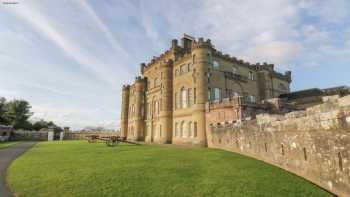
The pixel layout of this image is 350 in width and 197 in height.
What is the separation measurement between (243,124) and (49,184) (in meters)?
14.7

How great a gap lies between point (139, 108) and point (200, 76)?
61.2 feet

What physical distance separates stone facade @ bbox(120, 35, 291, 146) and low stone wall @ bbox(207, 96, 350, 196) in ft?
45.0

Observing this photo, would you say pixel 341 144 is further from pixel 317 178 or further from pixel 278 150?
pixel 278 150

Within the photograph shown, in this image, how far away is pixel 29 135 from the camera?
204 ft

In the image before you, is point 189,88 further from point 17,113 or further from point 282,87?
point 17,113

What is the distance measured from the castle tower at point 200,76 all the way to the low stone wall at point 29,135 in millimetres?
48153

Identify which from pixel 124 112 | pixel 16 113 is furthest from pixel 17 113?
pixel 124 112

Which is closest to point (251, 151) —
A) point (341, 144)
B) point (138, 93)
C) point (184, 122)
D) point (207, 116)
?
point (341, 144)

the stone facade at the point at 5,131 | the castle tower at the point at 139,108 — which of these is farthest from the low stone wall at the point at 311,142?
the stone facade at the point at 5,131

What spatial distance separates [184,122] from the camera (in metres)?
36.0

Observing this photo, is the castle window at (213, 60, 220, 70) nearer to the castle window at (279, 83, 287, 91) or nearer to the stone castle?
the stone castle

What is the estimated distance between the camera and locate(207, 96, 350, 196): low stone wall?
1019 cm

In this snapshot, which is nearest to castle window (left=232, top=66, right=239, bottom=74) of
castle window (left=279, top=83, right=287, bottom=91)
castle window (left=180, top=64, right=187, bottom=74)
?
castle window (left=180, top=64, right=187, bottom=74)

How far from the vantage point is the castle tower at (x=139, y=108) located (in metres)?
46.7
